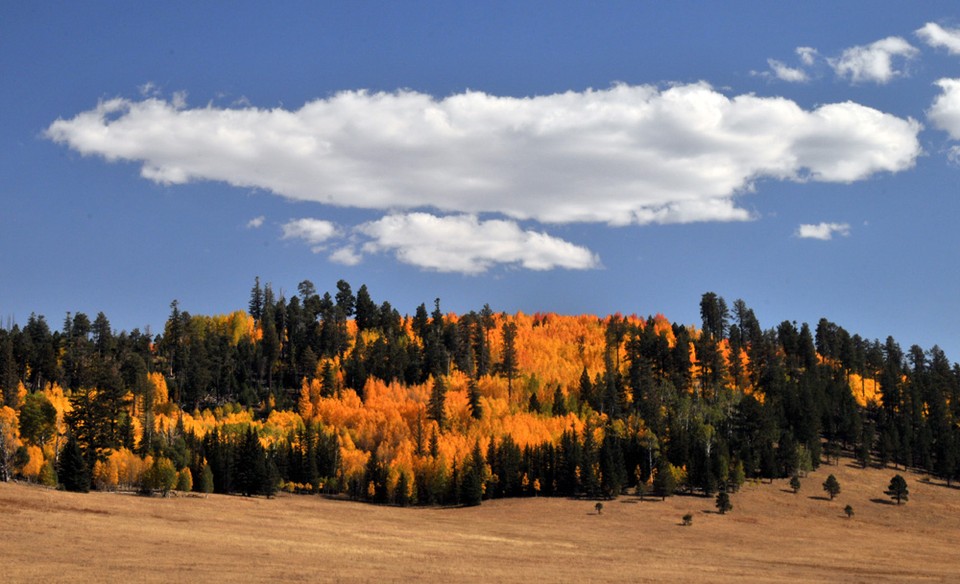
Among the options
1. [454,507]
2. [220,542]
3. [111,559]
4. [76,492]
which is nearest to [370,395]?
[454,507]

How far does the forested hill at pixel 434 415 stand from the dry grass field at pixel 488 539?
787 cm

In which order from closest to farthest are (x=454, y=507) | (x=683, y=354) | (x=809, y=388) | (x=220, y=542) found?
(x=220, y=542)
(x=454, y=507)
(x=809, y=388)
(x=683, y=354)

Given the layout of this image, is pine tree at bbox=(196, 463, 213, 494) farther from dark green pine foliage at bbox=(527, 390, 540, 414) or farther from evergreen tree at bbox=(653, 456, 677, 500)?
evergreen tree at bbox=(653, 456, 677, 500)

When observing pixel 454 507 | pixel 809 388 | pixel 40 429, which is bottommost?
pixel 454 507

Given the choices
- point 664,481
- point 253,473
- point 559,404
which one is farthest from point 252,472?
point 664,481

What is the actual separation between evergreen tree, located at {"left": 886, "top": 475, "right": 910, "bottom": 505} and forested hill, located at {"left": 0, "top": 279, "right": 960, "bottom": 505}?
51.7 feet

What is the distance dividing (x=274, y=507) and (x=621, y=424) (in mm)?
64430

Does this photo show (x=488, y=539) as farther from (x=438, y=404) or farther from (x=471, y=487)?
(x=438, y=404)

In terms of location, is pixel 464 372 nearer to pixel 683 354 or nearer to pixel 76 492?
pixel 683 354

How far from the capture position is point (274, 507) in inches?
4254

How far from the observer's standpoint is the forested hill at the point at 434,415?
128 meters

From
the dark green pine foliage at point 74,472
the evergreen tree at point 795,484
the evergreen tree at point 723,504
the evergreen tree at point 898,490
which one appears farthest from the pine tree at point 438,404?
the evergreen tree at point 898,490

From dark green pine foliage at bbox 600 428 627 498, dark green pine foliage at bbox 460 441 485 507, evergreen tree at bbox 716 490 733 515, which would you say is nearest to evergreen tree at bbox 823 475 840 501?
evergreen tree at bbox 716 490 733 515

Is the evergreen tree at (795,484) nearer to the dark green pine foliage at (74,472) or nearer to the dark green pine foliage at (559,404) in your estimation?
the dark green pine foliage at (559,404)
